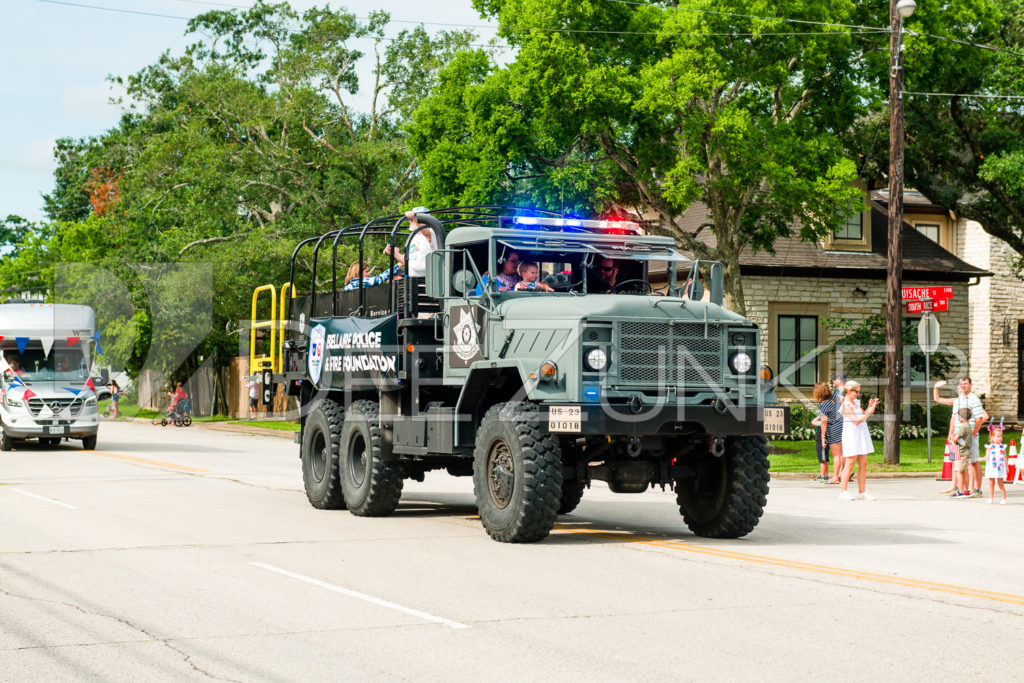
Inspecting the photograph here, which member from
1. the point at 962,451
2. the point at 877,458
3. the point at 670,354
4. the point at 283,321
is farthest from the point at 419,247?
the point at 877,458

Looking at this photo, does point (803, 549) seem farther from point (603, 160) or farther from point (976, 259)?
point (976, 259)

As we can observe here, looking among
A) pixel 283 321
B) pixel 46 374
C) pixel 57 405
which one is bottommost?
pixel 57 405

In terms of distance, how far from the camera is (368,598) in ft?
29.7

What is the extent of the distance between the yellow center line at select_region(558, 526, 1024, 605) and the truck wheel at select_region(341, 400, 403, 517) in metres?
2.22

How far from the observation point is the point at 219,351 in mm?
53406

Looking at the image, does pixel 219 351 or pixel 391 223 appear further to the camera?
pixel 219 351

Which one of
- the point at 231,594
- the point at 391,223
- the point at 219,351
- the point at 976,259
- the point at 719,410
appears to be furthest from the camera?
the point at 219,351

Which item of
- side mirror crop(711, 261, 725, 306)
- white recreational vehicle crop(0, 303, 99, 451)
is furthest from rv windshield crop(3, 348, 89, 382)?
side mirror crop(711, 261, 725, 306)

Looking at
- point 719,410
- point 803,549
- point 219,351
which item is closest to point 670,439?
point 719,410

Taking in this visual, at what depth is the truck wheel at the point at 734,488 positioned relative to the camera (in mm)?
12664

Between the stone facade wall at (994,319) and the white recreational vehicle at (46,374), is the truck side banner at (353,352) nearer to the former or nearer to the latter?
the white recreational vehicle at (46,374)

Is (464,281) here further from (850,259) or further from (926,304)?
(850,259)

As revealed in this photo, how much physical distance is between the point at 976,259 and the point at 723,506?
33892 mm

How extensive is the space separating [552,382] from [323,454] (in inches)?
193
